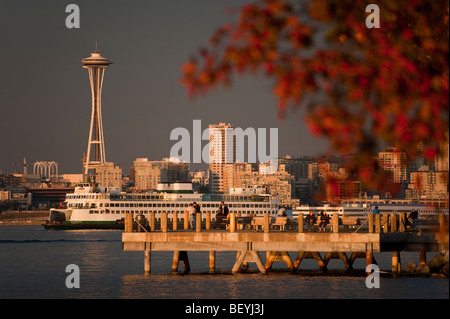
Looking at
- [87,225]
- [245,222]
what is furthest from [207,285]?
[87,225]

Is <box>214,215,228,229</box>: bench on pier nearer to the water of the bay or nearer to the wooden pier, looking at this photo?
the water of the bay

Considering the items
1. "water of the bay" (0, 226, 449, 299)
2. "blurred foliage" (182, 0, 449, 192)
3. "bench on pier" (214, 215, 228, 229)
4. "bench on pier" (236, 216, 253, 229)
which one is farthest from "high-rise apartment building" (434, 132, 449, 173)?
"bench on pier" (236, 216, 253, 229)

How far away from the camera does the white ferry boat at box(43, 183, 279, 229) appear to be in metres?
184

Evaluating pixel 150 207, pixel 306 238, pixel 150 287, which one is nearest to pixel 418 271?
pixel 306 238

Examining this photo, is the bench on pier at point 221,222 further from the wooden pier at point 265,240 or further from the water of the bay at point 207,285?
the wooden pier at point 265,240

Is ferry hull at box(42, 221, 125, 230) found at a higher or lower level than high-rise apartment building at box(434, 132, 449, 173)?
lower

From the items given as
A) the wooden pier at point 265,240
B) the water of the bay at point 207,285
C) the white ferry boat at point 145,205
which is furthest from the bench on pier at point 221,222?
the white ferry boat at point 145,205

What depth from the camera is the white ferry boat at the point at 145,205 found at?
184250mm

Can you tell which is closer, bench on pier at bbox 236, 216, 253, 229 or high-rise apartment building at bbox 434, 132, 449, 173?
high-rise apartment building at bbox 434, 132, 449, 173

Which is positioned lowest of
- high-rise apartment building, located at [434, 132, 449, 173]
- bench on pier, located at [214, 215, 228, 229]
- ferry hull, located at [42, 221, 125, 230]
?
ferry hull, located at [42, 221, 125, 230]

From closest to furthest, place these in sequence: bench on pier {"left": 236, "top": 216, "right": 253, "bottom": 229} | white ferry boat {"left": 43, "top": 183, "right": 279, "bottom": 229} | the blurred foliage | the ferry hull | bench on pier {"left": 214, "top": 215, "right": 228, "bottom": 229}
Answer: the blurred foliage < bench on pier {"left": 214, "top": 215, "right": 228, "bottom": 229} < bench on pier {"left": 236, "top": 216, "right": 253, "bottom": 229} < the ferry hull < white ferry boat {"left": 43, "top": 183, "right": 279, "bottom": 229}

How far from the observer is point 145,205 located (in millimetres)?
187000

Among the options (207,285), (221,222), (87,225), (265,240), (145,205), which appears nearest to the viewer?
(207,285)

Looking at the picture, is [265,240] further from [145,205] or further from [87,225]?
[145,205]
